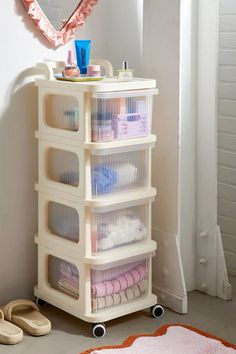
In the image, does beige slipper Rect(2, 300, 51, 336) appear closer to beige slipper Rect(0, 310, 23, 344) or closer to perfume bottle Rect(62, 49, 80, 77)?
beige slipper Rect(0, 310, 23, 344)

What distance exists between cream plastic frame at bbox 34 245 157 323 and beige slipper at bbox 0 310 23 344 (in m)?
0.22

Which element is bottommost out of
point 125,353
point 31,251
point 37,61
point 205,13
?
point 125,353

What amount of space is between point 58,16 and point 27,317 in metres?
1.18

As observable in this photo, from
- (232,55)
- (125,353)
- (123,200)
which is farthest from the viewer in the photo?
(232,55)

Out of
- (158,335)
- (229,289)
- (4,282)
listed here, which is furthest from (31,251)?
(229,289)

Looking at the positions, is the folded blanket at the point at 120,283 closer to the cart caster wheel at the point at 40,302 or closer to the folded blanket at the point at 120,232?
the folded blanket at the point at 120,232

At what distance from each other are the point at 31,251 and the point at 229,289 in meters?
0.84

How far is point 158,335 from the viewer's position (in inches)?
107

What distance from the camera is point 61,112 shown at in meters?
2.81

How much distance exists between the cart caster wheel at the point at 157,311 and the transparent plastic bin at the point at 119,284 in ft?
0.22

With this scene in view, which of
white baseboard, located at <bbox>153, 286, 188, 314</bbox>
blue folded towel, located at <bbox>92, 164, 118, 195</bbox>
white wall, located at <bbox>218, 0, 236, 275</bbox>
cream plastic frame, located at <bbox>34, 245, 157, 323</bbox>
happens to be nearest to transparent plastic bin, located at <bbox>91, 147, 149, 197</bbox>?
blue folded towel, located at <bbox>92, 164, 118, 195</bbox>

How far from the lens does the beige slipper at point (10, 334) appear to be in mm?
2643

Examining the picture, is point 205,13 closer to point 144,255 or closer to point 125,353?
point 144,255

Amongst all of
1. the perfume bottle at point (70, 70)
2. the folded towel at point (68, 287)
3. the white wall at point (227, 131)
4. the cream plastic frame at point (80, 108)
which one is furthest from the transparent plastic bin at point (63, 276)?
the white wall at point (227, 131)
